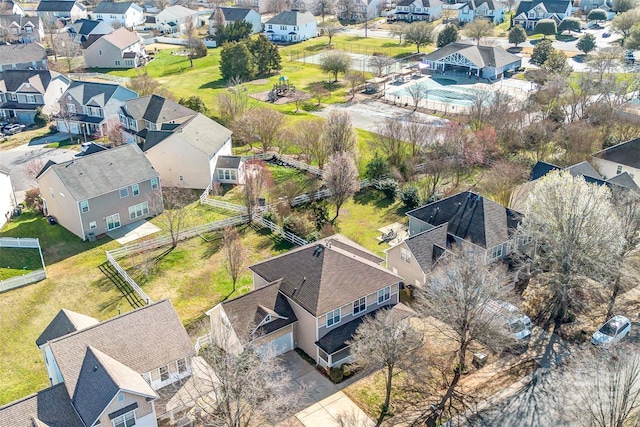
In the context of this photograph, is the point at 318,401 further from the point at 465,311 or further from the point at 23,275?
the point at 23,275

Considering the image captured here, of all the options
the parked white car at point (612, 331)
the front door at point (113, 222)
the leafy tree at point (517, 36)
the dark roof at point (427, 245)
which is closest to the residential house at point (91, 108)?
the front door at point (113, 222)

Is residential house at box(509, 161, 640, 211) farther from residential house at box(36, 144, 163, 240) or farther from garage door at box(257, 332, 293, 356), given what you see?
residential house at box(36, 144, 163, 240)

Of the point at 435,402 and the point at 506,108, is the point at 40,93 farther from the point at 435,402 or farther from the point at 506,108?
the point at 435,402

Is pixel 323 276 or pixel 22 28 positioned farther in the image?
pixel 22 28

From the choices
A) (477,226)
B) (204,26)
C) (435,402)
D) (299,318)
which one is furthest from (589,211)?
(204,26)

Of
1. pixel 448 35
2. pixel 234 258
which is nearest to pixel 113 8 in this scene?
pixel 448 35

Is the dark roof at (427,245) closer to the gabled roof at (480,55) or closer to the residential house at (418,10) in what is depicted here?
the gabled roof at (480,55)
